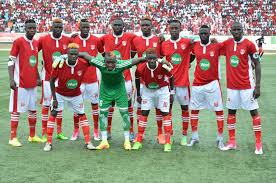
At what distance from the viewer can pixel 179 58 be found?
10.1m

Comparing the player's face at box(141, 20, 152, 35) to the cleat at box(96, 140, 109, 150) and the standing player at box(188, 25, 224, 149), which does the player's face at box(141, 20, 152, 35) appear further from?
the cleat at box(96, 140, 109, 150)

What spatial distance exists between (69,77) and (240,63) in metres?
3.10

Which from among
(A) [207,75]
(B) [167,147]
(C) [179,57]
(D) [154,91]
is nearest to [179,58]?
(C) [179,57]

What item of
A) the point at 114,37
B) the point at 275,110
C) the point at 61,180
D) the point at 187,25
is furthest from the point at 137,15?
the point at 61,180

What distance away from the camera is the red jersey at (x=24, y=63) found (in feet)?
32.7

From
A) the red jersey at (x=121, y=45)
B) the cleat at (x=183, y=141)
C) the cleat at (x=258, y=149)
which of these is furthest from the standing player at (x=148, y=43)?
the cleat at (x=258, y=149)

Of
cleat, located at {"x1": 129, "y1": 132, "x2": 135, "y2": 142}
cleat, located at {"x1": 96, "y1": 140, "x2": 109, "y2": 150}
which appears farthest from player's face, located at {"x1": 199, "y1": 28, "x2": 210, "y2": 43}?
cleat, located at {"x1": 96, "y1": 140, "x2": 109, "y2": 150}

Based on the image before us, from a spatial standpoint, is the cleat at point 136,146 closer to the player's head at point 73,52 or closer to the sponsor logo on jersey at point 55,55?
the player's head at point 73,52

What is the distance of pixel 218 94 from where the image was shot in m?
9.90

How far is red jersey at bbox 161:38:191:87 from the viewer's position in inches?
397

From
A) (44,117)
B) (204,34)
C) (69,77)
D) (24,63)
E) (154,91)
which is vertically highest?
(204,34)

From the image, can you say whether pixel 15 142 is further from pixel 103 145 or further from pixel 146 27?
pixel 146 27

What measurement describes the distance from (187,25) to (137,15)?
513 centimetres

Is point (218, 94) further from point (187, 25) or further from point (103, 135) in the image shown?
point (187, 25)
